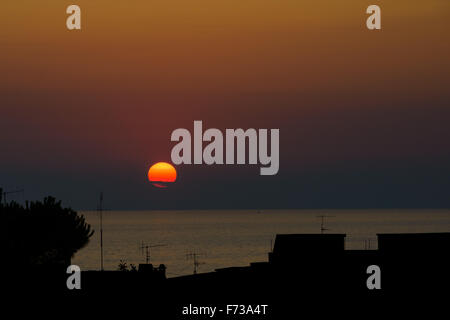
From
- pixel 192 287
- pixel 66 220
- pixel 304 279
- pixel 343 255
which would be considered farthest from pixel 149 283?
pixel 66 220

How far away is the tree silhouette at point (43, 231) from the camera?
2726 inches

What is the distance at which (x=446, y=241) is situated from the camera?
39.5 meters

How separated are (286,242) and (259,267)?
2.24m

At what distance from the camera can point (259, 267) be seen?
4397 centimetres

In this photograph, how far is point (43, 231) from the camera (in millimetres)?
70688

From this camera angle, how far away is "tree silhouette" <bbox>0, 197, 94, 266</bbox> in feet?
227

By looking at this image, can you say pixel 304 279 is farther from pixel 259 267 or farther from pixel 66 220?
pixel 66 220
